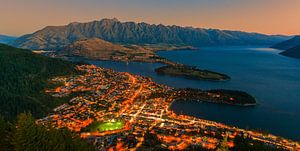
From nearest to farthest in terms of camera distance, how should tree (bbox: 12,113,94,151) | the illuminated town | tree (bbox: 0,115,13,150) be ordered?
tree (bbox: 12,113,94,151) → tree (bbox: 0,115,13,150) → the illuminated town

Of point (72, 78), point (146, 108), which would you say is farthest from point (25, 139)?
A: point (72, 78)

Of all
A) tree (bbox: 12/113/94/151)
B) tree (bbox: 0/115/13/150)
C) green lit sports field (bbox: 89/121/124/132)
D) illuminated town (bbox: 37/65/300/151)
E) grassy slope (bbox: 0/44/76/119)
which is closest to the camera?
tree (bbox: 12/113/94/151)

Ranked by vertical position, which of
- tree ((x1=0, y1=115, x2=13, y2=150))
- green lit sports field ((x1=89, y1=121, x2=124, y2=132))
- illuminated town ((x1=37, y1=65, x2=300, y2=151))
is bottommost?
green lit sports field ((x1=89, y1=121, x2=124, y2=132))

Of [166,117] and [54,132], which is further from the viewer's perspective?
[166,117]

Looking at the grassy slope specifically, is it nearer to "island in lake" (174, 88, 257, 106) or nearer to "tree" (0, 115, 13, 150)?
"tree" (0, 115, 13, 150)

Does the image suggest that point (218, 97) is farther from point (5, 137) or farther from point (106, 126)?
point (5, 137)

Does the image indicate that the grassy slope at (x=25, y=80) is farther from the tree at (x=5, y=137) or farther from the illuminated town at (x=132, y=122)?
the tree at (x=5, y=137)

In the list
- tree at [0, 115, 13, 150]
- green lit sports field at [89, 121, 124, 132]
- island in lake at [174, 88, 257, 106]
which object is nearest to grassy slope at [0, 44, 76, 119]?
green lit sports field at [89, 121, 124, 132]

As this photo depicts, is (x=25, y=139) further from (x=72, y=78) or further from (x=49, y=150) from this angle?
(x=72, y=78)
